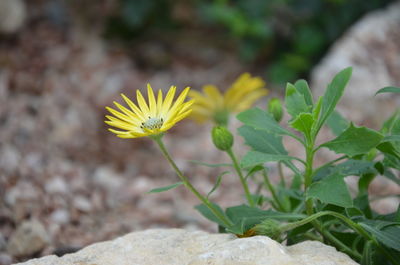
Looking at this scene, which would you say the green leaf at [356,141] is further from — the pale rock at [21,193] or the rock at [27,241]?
the pale rock at [21,193]

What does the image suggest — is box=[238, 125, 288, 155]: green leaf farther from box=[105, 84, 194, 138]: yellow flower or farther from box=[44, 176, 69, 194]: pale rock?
box=[44, 176, 69, 194]: pale rock

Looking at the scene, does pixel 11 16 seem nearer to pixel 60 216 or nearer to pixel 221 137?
pixel 60 216

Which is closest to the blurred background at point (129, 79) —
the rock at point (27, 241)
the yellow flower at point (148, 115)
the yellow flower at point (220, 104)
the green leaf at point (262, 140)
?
the rock at point (27, 241)

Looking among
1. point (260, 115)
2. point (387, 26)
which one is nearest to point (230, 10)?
point (387, 26)

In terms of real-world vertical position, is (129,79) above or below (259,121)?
above

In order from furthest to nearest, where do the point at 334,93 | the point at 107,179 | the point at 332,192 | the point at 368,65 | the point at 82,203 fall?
the point at 368,65
the point at 107,179
the point at 82,203
the point at 334,93
the point at 332,192

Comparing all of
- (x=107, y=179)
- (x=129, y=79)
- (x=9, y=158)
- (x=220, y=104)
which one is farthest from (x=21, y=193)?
(x=129, y=79)

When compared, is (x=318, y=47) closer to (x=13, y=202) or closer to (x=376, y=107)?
(x=376, y=107)
